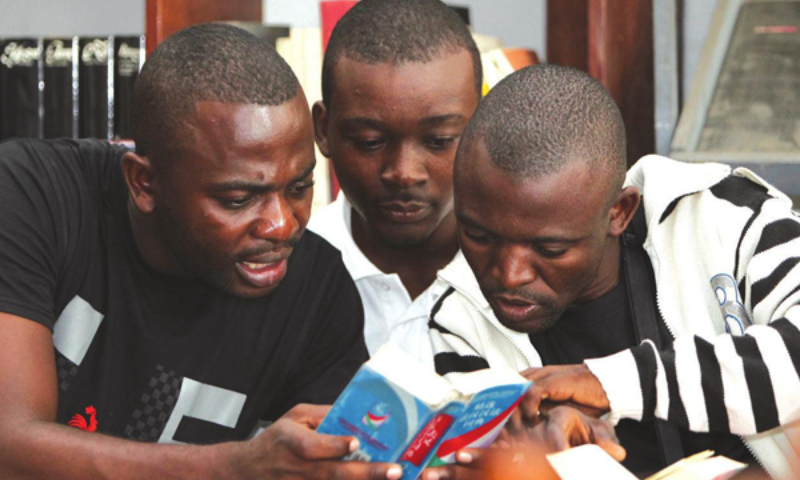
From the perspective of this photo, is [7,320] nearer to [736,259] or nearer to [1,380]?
[1,380]

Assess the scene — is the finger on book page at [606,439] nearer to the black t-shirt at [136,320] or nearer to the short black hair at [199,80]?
the black t-shirt at [136,320]

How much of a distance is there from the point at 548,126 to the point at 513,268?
201mm

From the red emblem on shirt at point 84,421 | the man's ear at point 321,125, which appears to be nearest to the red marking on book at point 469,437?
the red emblem on shirt at point 84,421

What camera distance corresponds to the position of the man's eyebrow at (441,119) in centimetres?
165

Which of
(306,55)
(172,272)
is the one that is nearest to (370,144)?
(172,272)

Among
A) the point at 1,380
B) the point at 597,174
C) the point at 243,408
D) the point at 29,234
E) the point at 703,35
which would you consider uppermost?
the point at 703,35

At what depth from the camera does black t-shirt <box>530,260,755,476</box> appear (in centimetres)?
137

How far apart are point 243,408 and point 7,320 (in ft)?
1.28

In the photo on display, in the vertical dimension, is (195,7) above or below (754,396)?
above

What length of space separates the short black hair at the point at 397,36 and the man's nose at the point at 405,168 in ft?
0.50

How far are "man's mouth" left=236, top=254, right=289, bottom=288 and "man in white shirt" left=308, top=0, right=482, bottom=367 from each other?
31 cm

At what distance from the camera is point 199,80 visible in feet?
4.45

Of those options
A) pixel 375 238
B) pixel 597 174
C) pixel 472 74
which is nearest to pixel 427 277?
pixel 375 238

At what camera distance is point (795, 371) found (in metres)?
1.22
